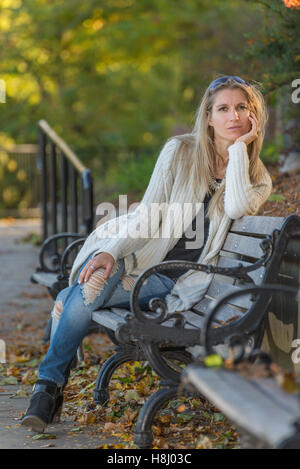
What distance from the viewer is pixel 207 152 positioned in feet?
13.0

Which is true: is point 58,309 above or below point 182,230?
below

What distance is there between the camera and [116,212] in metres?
7.19

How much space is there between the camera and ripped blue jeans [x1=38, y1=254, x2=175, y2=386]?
3.62m

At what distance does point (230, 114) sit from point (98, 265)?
41.2 inches

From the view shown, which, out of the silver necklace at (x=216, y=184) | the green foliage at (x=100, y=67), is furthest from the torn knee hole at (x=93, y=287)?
the green foliage at (x=100, y=67)

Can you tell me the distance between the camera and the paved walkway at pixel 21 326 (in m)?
3.49

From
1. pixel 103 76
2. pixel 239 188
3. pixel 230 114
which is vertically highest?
pixel 103 76

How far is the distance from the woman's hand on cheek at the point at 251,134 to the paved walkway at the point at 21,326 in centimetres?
163

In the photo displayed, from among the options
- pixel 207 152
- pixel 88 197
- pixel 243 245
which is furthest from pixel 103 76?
pixel 243 245

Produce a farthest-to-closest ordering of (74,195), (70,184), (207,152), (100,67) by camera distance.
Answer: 1. (100,67)
2. (70,184)
3. (74,195)
4. (207,152)

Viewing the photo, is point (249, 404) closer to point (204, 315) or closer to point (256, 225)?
point (204, 315)

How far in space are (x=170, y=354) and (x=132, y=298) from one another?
511mm
